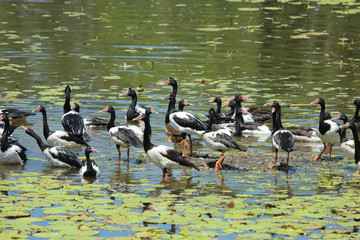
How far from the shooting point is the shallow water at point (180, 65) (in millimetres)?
14344

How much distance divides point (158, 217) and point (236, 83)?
13419 mm

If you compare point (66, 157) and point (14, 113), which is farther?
point (14, 113)

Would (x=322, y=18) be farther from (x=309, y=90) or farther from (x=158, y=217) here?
(x=158, y=217)

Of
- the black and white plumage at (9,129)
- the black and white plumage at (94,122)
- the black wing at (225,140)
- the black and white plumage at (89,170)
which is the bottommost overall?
the black and white plumage at (89,170)

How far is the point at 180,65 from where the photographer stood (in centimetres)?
2670

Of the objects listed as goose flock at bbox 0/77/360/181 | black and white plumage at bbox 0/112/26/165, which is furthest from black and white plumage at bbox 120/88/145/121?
black and white plumage at bbox 0/112/26/165

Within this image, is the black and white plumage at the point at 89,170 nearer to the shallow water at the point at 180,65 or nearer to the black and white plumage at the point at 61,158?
the shallow water at the point at 180,65

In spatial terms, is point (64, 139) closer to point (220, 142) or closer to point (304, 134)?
point (220, 142)

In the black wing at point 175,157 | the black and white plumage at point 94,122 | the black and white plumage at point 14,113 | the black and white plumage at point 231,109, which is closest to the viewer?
the black wing at point 175,157

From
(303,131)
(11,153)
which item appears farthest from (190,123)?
(11,153)

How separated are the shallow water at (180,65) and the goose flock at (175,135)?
1.06ft

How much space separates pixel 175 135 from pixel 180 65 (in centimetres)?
956

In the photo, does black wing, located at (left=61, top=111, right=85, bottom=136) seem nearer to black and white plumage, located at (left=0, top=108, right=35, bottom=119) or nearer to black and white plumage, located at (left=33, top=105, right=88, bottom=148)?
black and white plumage, located at (left=33, top=105, right=88, bottom=148)

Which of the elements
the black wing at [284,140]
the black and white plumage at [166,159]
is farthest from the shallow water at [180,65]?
the black wing at [284,140]
